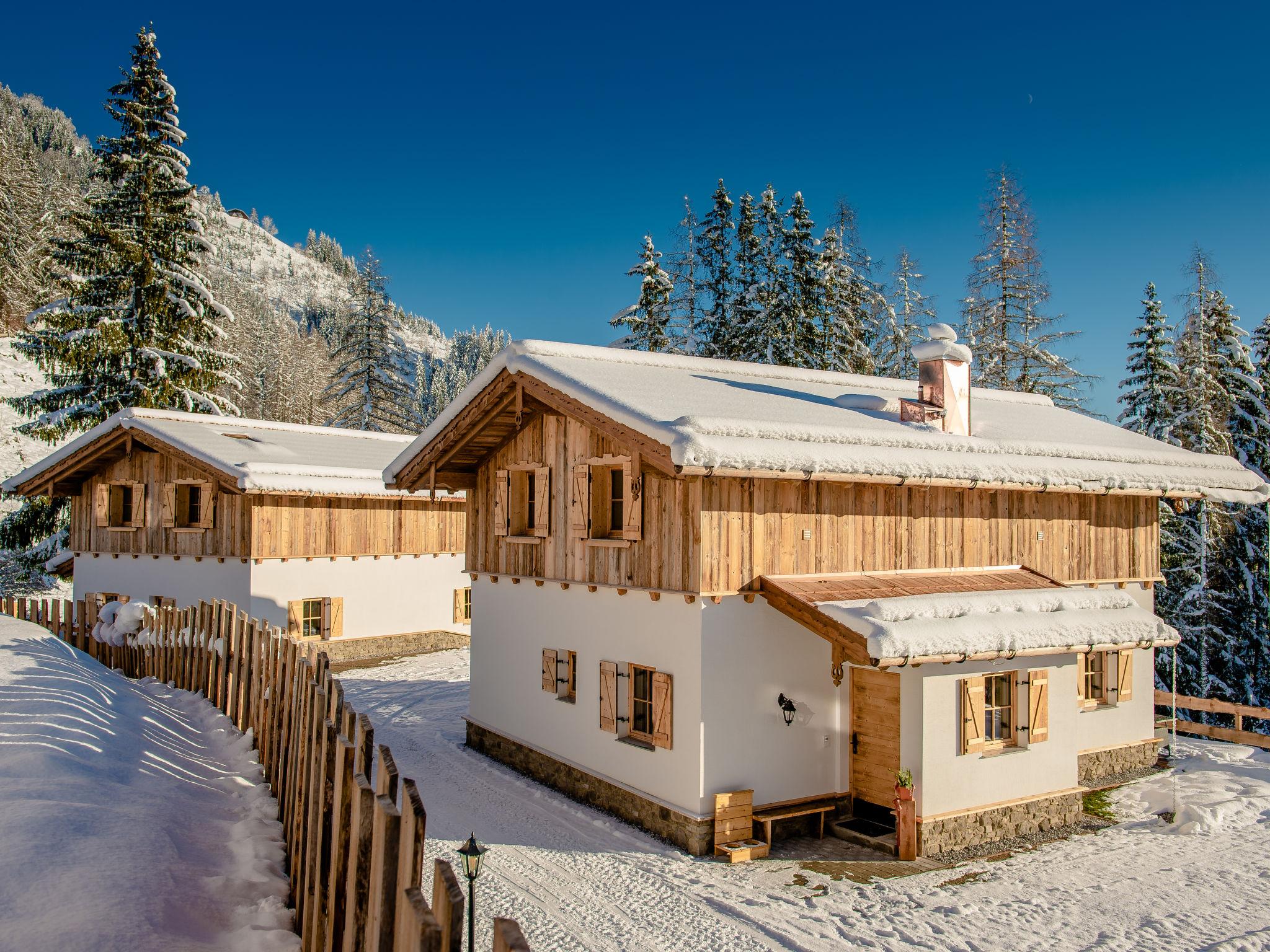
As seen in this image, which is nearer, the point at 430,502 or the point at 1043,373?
the point at 430,502

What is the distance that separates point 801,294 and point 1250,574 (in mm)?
20111

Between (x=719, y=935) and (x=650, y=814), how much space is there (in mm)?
3132

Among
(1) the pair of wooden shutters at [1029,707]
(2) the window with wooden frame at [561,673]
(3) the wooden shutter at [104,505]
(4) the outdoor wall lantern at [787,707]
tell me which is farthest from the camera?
(3) the wooden shutter at [104,505]

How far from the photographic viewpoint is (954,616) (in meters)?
10.9

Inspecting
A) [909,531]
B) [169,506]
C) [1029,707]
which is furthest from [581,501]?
[169,506]

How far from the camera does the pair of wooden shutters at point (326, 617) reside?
21.9 metres

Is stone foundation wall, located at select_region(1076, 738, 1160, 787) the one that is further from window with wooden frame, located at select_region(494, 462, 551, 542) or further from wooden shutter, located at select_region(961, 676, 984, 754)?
window with wooden frame, located at select_region(494, 462, 551, 542)

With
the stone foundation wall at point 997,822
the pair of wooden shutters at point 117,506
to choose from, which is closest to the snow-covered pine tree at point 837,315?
the pair of wooden shutters at point 117,506

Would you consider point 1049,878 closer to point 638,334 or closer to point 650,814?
point 650,814

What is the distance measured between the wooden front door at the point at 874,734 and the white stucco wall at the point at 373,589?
12.8 meters

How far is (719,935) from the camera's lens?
8.44 m

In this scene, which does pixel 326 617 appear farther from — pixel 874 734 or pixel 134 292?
pixel 874 734

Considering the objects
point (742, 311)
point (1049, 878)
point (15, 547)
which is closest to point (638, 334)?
point (742, 311)

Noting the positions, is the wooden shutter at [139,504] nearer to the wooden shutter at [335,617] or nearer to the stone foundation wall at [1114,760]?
the wooden shutter at [335,617]
